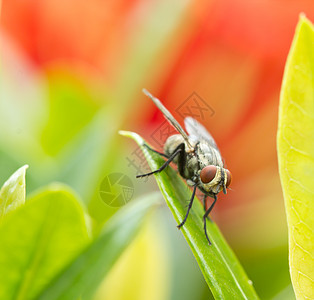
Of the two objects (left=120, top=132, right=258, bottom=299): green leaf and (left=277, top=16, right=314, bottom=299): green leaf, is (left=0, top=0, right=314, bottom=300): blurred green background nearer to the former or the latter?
(left=120, top=132, right=258, bottom=299): green leaf

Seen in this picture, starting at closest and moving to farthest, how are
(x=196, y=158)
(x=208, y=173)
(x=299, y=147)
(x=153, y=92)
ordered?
(x=299, y=147)
(x=208, y=173)
(x=196, y=158)
(x=153, y=92)

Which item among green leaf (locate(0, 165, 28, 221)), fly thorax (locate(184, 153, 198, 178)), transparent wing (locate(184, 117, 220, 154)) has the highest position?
green leaf (locate(0, 165, 28, 221))

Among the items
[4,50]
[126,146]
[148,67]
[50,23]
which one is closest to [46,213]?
[126,146]

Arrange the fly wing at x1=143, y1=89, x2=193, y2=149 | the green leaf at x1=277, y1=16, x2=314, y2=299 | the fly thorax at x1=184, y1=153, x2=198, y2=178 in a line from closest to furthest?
the green leaf at x1=277, y1=16, x2=314, y2=299 < the fly wing at x1=143, y1=89, x2=193, y2=149 < the fly thorax at x1=184, y1=153, x2=198, y2=178

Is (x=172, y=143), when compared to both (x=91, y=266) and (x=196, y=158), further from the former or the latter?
(x=91, y=266)

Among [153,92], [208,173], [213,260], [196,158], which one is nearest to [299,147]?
[213,260]

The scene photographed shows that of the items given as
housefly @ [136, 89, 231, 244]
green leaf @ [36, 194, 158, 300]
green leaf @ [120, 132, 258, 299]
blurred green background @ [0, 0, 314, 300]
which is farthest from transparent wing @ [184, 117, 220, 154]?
green leaf @ [36, 194, 158, 300]
